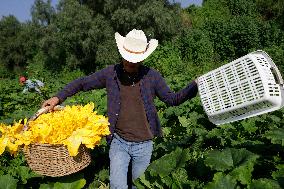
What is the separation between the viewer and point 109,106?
14.5 ft

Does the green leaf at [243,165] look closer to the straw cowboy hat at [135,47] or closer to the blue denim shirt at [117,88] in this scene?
the blue denim shirt at [117,88]

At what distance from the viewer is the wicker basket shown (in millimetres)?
3594

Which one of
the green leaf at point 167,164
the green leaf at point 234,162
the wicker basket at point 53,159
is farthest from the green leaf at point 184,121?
the wicker basket at point 53,159

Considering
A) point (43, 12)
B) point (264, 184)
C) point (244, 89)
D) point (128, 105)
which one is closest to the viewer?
point (264, 184)

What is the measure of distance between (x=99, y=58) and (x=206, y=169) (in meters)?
24.3

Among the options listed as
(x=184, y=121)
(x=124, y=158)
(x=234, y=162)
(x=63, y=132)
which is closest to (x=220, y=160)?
(x=234, y=162)

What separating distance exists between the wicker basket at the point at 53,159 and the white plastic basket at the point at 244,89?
1.18 m

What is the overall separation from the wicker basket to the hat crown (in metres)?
1.01

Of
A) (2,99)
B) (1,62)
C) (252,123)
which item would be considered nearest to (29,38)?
(1,62)

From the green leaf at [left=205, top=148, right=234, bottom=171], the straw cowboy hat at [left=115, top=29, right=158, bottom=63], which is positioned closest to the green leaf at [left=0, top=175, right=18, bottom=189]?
the straw cowboy hat at [left=115, top=29, right=158, bottom=63]

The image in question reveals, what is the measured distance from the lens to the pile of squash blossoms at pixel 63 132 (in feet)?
11.6

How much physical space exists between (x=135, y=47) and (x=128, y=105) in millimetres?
611

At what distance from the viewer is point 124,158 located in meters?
4.34

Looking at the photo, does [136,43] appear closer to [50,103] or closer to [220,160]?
[50,103]
